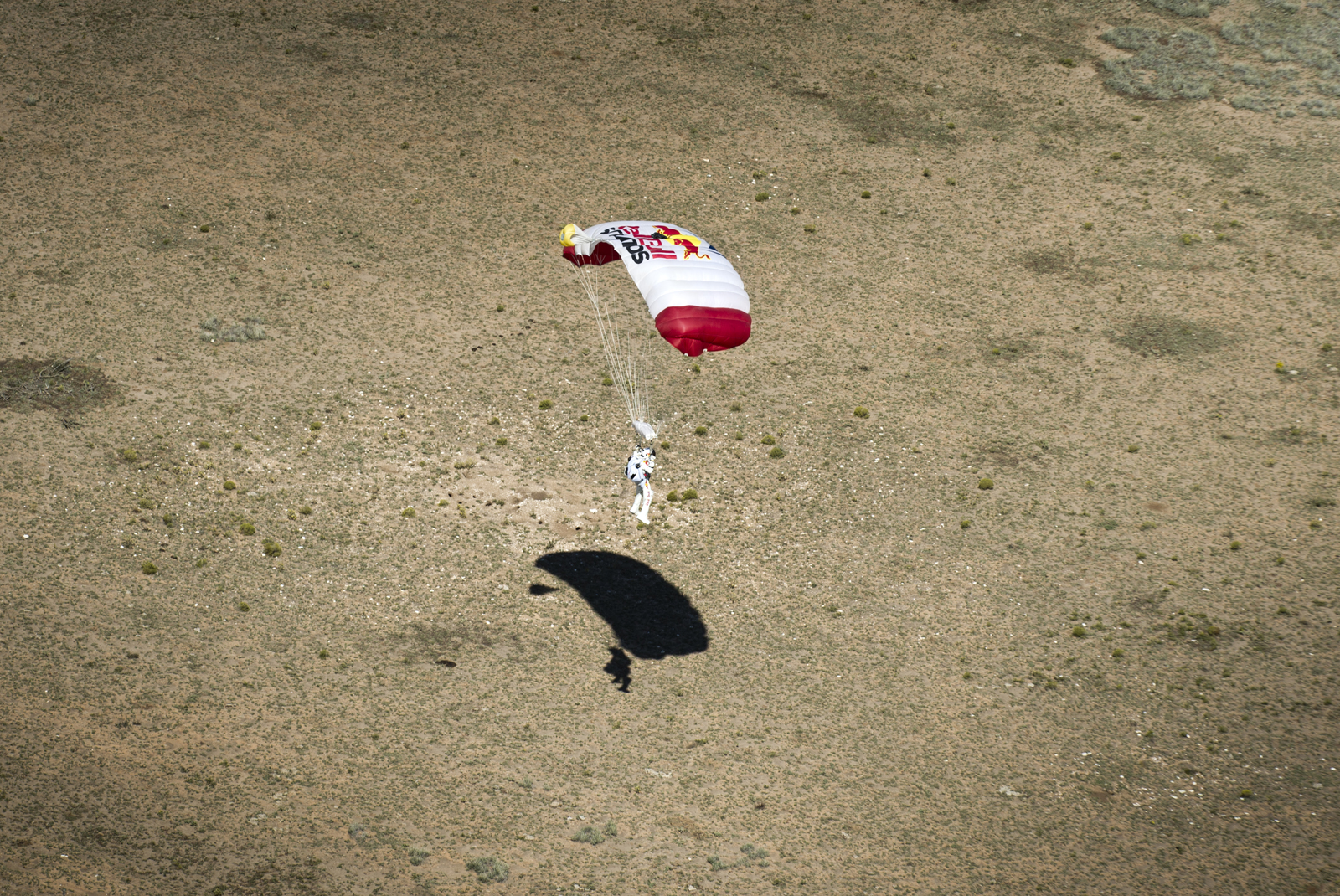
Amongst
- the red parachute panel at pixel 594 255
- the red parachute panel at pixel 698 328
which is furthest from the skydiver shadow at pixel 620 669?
the red parachute panel at pixel 594 255

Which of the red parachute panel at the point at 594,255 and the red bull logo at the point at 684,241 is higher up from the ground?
the red bull logo at the point at 684,241

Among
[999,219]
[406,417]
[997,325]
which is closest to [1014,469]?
[997,325]

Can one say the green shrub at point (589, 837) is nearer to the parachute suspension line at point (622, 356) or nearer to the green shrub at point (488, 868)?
the green shrub at point (488, 868)

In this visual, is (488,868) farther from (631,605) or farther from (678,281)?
(678,281)

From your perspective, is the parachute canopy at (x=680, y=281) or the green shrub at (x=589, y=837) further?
the parachute canopy at (x=680, y=281)

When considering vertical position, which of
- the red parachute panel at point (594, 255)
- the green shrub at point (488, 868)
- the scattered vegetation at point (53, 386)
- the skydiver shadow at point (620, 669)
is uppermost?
the red parachute panel at point (594, 255)

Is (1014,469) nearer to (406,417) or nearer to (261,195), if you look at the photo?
(406,417)

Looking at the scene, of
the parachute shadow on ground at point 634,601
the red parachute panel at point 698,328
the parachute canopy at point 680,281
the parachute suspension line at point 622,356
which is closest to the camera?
the red parachute panel at point 698,328
